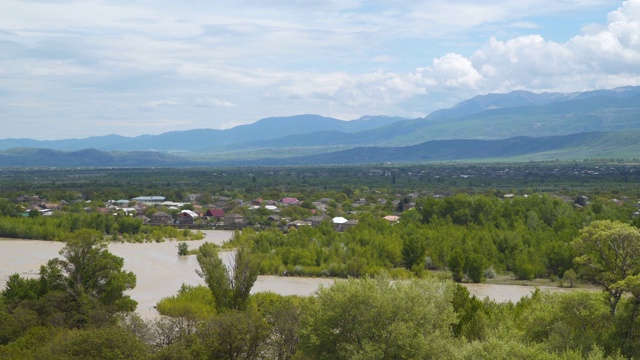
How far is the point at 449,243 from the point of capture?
53.0 m

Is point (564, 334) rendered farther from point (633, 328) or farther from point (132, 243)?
point (132, 243)

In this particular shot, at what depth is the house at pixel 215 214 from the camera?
81.6 meters

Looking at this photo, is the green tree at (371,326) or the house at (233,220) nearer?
the green tree at (371,326)

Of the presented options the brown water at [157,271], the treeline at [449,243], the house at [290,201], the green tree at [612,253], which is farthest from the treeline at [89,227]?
the green tree at [612,253]

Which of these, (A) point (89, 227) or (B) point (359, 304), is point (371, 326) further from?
(A) point (89, 227)

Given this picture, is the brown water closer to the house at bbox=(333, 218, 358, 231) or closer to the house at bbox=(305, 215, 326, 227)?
the house at bbox=(305, 215, 326, 227)

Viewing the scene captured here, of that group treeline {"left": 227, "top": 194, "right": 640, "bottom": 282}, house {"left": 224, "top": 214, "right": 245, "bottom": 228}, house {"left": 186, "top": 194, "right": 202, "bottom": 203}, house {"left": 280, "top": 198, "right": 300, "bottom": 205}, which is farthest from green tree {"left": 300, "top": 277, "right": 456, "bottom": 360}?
house {"left": 186, "top": 194, "right": 202, "bottom": 203}

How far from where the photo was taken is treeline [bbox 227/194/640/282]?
47.9 m

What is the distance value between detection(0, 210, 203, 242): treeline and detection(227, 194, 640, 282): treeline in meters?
8.97

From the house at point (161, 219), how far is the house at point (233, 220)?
577cm

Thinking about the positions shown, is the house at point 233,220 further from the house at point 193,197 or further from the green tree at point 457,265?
the green tree at point 457,265

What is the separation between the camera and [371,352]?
20.1 m

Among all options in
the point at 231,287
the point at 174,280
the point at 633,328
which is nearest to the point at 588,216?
the point at 174,280

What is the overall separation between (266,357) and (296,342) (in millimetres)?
1108
